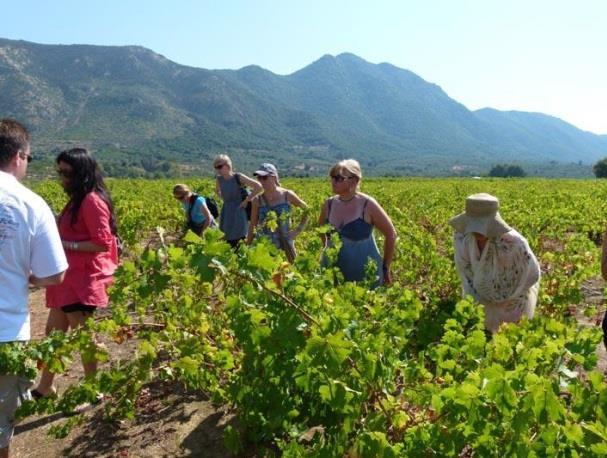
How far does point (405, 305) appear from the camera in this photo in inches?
95.4

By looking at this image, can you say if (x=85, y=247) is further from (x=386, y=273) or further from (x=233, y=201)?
(x=233, y=201)

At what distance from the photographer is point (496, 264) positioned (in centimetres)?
334

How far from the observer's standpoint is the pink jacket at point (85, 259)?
10.7 ft

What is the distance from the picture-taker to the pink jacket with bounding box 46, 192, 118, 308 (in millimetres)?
3262

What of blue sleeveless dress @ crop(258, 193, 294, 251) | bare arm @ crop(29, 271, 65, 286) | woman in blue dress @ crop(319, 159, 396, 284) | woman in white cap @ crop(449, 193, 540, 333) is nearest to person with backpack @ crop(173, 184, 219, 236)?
blue sleeveless dress @ crop(258, 193, 294, 251)

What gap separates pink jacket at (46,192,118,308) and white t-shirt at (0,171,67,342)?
0.86 metres

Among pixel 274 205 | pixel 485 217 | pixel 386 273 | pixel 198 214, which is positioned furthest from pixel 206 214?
pixel 485 217

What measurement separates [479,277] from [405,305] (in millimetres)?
1175

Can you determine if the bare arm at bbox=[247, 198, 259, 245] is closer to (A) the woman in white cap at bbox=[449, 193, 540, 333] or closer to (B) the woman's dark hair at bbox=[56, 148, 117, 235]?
(B) the woman's dark hair at bbox=[56, 148, 117, 235]

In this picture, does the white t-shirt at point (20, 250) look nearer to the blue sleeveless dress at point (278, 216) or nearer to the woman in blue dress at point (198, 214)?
the blue sleeveless dress at point (278, 216)

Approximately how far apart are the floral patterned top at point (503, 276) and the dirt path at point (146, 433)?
174 centimetres

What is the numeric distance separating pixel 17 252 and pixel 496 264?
2.57 meters

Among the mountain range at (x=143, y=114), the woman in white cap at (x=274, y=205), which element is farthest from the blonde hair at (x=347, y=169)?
the mountain range at (x=143, y=114)

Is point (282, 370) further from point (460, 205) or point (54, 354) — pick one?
point (460, 205)
